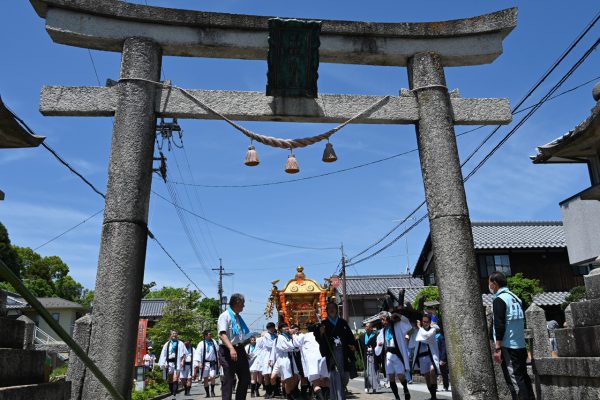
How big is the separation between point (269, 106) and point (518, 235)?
27765 millimetres

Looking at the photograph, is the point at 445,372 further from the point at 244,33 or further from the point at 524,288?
the point at 524,288

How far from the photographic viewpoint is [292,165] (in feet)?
25.3

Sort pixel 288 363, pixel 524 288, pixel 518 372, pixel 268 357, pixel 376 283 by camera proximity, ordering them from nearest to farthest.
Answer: pixel 518 372 → pixel 288 363 → pixel 268 357 → pixel 524 288 → pixel 376 283

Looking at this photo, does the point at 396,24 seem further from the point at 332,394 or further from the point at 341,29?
the point at 332,394

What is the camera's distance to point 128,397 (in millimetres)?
6344

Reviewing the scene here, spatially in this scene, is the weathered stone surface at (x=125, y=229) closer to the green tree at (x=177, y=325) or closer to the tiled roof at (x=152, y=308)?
the green tree at (x=177, y=325)

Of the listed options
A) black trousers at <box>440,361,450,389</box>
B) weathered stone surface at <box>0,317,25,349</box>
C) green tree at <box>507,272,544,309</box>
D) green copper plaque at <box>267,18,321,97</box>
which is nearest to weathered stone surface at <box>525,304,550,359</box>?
black trousers at <box>440,361,450,389</box>

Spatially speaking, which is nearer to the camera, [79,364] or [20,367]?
[20,367]

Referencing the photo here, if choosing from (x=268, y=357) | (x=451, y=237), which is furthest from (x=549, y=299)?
(x=451, y=237)

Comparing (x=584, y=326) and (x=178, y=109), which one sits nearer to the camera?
(x=584, y=326)

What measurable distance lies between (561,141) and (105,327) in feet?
20.8

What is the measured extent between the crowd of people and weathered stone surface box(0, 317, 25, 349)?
10.7 feet

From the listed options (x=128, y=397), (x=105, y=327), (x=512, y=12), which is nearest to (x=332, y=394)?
(x=128, y=397)

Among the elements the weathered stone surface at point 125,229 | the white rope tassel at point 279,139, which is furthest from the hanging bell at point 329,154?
the weathered stone surface at point 125,229
